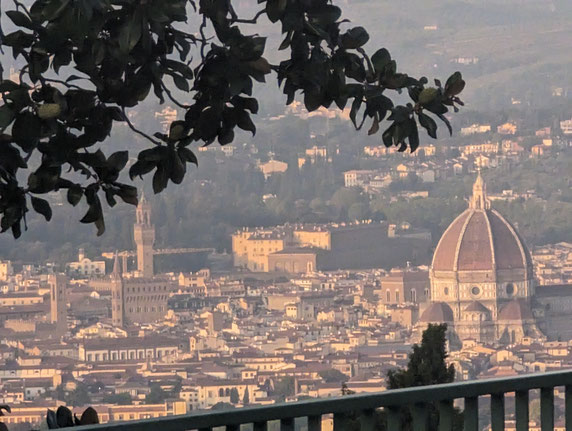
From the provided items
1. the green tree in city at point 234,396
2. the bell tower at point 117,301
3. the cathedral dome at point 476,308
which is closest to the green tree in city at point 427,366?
the green tree in city at point 234,396

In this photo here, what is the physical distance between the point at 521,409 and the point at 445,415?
153 mm

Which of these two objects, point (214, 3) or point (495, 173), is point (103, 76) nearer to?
point (214, 3)

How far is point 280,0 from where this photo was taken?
1.95 meters

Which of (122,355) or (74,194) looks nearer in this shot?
(74,194)

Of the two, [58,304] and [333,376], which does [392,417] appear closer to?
[333,376]

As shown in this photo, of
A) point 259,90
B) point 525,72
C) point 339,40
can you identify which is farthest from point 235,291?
point 339,40

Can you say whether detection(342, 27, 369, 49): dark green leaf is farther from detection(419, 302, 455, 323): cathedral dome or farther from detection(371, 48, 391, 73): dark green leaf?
detection(419, 302, 455, 323): cathedral dome

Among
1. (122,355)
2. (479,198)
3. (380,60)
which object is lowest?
(122,355)

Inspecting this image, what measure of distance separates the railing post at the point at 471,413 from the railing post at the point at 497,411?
3 cm

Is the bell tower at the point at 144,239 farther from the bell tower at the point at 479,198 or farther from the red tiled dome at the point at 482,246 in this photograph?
the bell tower at the point at 479,198

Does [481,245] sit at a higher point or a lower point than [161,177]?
lower

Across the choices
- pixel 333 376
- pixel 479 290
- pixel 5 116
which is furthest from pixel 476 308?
pixel 5 116

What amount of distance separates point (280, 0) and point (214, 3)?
14 cm

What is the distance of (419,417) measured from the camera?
72.1 inches
